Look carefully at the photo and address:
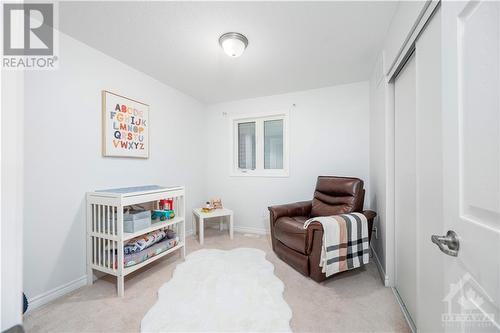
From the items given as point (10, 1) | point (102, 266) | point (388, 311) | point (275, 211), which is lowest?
point (388, 311)

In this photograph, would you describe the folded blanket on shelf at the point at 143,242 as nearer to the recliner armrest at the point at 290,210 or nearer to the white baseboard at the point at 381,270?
the recliner armrest at the point at 290,210

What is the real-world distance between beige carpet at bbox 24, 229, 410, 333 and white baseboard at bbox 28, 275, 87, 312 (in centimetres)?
5

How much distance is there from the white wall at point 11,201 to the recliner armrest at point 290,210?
85.1 inches

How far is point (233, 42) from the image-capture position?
1859 mm

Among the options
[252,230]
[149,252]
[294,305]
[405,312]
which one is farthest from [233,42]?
[252,230]

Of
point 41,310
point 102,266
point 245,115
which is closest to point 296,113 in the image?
point 245,115

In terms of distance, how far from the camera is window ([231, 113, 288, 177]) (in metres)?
3.44

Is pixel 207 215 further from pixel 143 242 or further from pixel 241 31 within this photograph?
pixel 241 31

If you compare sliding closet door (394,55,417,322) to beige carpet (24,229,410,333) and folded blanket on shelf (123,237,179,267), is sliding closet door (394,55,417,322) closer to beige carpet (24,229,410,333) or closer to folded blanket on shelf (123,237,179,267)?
beige carpet (24,229,410,333)

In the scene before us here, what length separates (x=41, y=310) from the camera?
1597mm

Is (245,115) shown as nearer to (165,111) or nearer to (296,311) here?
(165,111)

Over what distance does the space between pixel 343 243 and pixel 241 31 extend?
2.12 meters

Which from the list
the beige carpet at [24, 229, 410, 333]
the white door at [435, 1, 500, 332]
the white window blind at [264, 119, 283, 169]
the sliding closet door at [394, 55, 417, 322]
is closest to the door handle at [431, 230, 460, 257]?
the white door at [435, 1, 500, 332]

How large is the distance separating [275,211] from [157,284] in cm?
143
